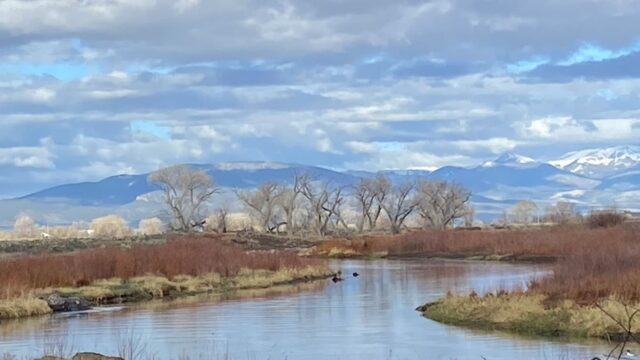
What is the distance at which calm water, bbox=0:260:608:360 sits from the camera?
3125cm

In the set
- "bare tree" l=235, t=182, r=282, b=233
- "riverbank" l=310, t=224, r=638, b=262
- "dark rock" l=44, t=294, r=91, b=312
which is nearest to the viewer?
"dark rock" l=44, t=294, r=91, b=312

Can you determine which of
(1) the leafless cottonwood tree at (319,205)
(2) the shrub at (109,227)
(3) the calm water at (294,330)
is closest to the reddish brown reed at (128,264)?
(3) the calm water at (294,330)

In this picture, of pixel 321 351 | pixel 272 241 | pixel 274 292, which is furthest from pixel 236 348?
pixel 272 241

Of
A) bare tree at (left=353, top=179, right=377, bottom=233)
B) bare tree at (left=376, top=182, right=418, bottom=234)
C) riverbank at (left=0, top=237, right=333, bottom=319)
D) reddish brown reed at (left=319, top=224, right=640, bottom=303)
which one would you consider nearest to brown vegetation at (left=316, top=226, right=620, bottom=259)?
reddish brown reed at (left=319, top=224, right=640, bottom=303)

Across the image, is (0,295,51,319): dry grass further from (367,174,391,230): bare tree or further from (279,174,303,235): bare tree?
(367,174,391,230): bare tree

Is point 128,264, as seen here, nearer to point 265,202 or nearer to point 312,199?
point 312,199

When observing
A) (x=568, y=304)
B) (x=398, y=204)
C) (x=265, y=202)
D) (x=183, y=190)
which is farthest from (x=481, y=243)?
(x=183, y=190)

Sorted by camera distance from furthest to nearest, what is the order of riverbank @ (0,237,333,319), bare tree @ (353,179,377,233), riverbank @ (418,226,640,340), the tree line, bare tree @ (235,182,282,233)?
bare tree @ (353,179,377,233) → bare tree @ (235,182,282,233) → the tree line → riverbank @ (0,237,333,319) → riverbank @ (418,226,640,340)

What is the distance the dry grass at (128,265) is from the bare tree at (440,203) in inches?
3812

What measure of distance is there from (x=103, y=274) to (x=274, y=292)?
8660 millimetres

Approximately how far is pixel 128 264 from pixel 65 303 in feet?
33.8

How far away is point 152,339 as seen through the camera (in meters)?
35.1

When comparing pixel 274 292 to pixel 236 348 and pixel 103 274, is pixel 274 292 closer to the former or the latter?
pixel 103 274

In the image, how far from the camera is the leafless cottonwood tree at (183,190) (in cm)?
15962
